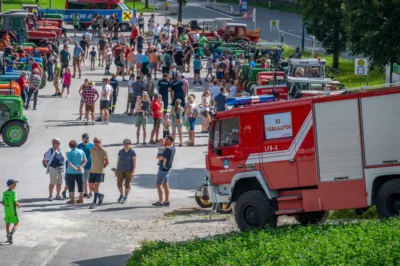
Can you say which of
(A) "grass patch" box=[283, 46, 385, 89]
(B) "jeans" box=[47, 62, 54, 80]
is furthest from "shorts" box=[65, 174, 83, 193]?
(B) "jeans" box=[47, 62, 54, 80]

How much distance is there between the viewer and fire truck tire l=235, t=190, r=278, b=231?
65.9 feet

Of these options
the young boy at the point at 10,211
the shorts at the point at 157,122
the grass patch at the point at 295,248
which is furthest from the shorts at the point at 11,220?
the shorts at the point at 157,122

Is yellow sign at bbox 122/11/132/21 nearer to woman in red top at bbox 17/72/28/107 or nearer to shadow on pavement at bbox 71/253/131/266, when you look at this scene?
woman in red top at bbox 17/72/28/107

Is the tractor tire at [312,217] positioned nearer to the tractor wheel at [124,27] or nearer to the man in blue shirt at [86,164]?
the man in blue shirt at [86,164]

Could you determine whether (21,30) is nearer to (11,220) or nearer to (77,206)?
(77,206)

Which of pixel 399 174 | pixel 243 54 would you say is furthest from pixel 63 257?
pixel 243 54

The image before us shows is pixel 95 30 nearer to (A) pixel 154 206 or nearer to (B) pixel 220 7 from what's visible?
(B) pixel 220 7

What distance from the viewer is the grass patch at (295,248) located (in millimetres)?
14602

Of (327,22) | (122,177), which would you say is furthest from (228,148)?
(327,22)

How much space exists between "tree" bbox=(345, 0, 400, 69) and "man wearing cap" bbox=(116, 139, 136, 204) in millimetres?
7727

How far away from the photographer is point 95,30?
61.8m

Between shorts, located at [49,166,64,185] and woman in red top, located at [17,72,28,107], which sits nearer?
shorts, located at [49,166,64,185]

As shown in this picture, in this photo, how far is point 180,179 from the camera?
28.0 m

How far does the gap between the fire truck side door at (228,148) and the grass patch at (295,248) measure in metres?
3.13
